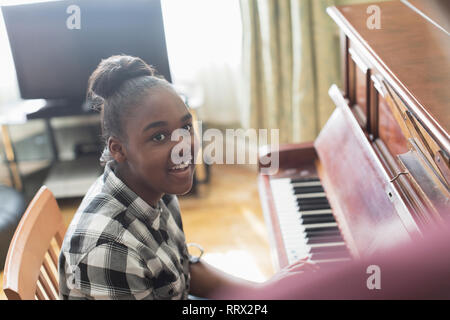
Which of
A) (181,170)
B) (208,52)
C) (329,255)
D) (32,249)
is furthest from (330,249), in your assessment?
(208,52)

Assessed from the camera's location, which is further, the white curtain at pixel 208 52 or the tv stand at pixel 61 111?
the white curtain at pixel 208 52

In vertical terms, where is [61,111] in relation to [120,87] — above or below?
below

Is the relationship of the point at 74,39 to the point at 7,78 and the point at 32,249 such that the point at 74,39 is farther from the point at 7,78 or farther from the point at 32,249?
the point at 32,249

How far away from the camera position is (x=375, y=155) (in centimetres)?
114

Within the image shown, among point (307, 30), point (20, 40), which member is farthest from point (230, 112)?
point (20, 40)

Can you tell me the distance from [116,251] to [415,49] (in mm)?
850

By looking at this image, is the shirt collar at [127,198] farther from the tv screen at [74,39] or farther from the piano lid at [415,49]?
the tv screen at [74,39]

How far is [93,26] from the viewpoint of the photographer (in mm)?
2545

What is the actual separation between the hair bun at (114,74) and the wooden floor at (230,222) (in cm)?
153

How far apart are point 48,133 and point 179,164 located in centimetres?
242

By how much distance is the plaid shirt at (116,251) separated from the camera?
0.89 m

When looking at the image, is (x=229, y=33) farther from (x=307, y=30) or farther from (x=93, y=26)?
(x=93, y=26)

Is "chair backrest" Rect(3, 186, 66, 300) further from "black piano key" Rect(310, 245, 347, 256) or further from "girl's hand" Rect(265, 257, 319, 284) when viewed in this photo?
"black piano key" Rect(310, 245, 347, 256)

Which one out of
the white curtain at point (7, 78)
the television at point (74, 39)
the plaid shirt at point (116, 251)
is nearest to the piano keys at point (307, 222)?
the plaid shirt at point (116, 251)
